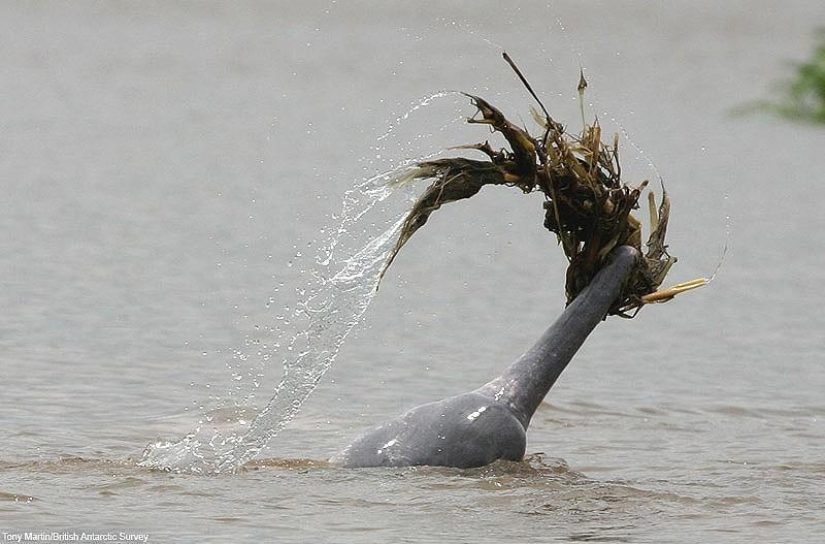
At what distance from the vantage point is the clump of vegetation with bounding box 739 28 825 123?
2258 cm

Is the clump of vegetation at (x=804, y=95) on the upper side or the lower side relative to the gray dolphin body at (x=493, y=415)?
upper

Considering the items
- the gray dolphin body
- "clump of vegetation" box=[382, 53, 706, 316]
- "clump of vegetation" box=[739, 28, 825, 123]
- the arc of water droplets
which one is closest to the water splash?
the arc of water droplets

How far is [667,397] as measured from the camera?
33.0 ft

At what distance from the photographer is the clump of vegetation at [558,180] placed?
762cm

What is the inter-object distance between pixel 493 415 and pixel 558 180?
3.39ft

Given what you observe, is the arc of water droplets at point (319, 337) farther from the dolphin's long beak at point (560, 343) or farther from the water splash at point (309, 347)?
the dolphin's long beak at point (560, 343)

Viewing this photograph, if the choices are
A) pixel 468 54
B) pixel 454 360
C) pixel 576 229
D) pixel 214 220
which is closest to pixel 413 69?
pixel 468 54

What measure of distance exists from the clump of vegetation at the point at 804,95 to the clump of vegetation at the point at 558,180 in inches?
589

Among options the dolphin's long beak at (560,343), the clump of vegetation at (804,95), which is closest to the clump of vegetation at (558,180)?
the dolphin's long beak at (560,343)

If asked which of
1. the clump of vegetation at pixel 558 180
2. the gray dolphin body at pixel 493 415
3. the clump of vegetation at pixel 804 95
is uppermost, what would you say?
the clump of vegetation at pixel 804 95

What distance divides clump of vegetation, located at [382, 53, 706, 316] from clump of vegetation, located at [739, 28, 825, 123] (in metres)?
15.0

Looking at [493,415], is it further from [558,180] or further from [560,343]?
[558,180]

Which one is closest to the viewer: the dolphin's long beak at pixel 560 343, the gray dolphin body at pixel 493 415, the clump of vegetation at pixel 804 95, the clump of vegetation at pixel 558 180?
the clump of vegetation at pixel 558 180

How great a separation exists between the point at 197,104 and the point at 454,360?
11441 mm
